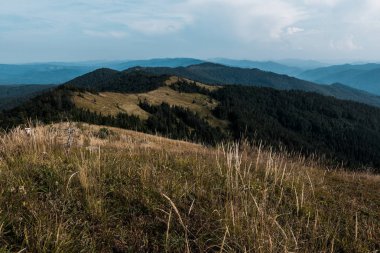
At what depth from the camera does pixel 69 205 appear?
534 cm

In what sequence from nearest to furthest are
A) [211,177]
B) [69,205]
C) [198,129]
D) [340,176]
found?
1. [69,205]
2. [211,177]
3. [340,176]
4. [198,129]

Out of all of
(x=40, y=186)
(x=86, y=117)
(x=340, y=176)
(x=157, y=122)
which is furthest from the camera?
(x=157, y=122)

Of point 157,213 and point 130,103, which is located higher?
point 157,213

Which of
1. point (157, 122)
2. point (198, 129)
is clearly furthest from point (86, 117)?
point (198, 129)

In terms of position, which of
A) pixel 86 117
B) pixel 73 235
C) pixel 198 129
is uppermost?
pixel 73 235

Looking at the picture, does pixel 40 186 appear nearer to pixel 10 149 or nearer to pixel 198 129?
pixel 10 149

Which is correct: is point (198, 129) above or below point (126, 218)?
below

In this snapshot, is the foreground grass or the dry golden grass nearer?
the foreground grass

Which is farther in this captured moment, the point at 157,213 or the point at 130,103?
the point at 130,103

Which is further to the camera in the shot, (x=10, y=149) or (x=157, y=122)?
(x=157, y=122)

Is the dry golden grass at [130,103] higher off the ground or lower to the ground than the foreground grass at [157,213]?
lower

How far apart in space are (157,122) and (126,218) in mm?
127758

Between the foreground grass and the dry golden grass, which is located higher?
the foreground grass

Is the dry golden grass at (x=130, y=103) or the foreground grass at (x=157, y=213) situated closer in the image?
the foreground grass at (x=157, y=213)
